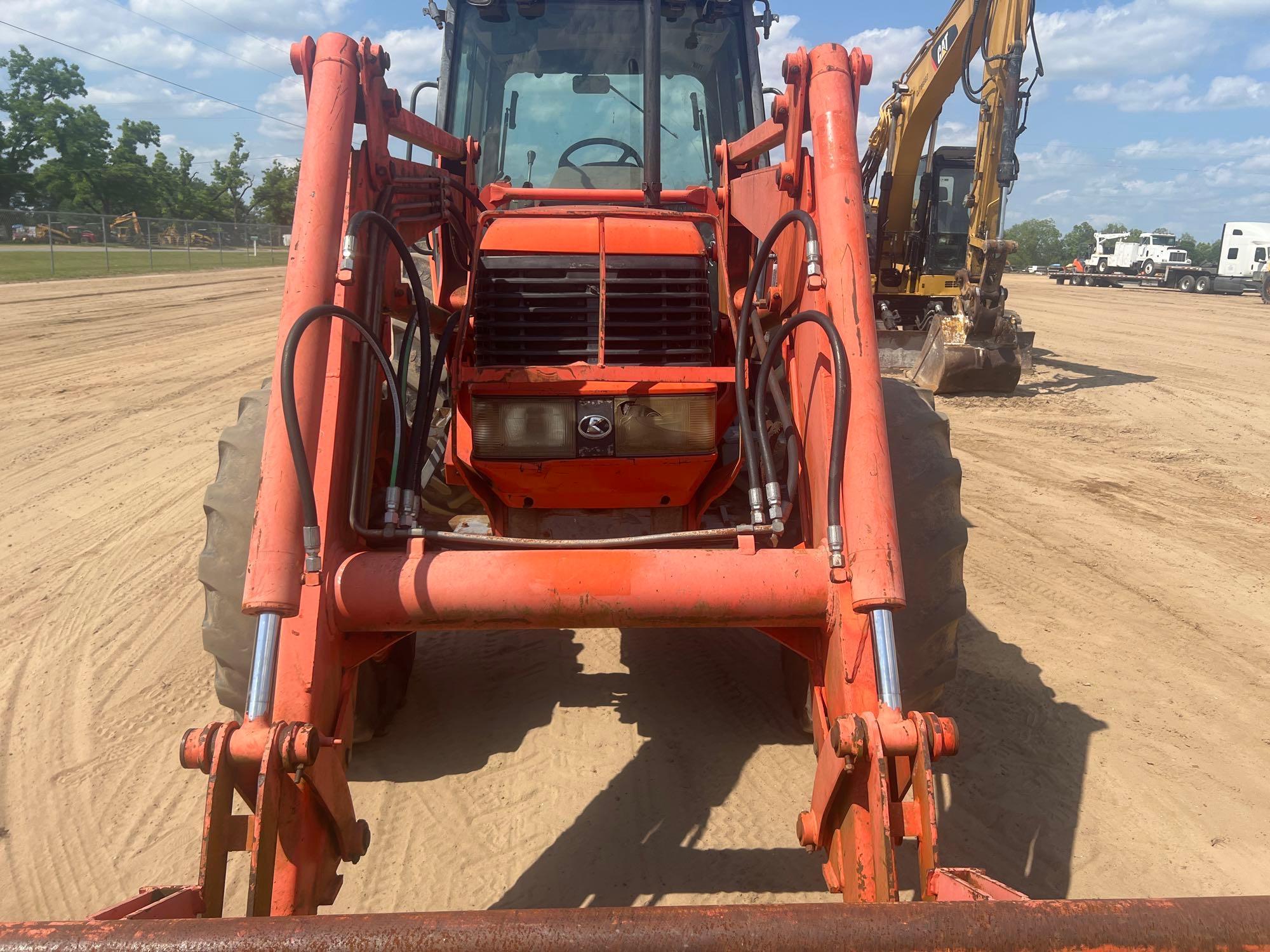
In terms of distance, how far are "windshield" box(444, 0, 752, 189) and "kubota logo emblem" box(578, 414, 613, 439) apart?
174cm

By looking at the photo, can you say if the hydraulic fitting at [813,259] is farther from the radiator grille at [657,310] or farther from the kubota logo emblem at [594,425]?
the kubota logo emblem at [594,425]

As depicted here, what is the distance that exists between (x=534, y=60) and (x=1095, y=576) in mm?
4116

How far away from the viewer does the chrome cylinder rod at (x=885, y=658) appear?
2217 millimetres

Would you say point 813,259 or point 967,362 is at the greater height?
point 813,259

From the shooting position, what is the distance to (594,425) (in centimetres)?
288

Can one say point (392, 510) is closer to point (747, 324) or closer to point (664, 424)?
point (664, 424)

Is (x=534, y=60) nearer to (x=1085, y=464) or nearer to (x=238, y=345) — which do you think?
(x=1085, y=464)

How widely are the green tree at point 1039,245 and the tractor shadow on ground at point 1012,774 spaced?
85751 mm

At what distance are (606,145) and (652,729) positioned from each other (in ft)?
8.44

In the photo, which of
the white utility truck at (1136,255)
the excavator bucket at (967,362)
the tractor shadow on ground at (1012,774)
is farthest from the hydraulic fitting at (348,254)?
the white utility truck at (1136,255)

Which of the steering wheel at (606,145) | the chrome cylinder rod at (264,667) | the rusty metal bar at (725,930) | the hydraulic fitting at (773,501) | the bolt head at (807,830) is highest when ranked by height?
the steering wheel at (606,145)

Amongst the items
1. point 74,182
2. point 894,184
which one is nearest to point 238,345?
point 894,184

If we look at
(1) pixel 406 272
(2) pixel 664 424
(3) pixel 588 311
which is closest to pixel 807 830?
(2) pixel 664 424

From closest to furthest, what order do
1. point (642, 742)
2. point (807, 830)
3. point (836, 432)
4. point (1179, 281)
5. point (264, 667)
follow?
point (264, 667) < point (807, 830) < point (836, 432) < point (642, 742) < point (1179, 281)
